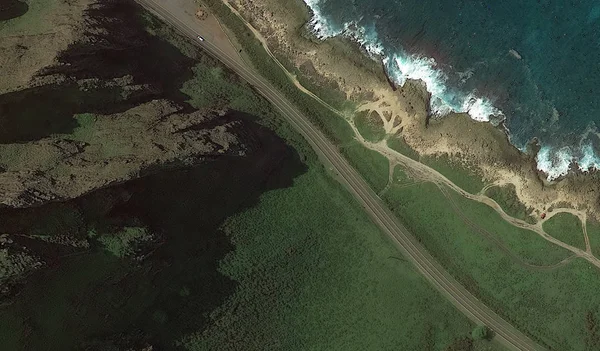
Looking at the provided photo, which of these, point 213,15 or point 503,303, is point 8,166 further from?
point 503,303

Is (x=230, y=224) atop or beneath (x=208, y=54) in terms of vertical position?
beneath

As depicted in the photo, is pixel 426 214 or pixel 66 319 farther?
pixel 426 214

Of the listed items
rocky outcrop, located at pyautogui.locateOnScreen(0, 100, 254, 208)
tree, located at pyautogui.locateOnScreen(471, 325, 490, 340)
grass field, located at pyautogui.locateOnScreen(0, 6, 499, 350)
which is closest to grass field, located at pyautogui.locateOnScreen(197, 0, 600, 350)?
tree, located at pyautogui.locateOnScreen(471, 325, 490, 340)

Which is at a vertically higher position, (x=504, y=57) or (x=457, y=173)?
(x=504, y=57)

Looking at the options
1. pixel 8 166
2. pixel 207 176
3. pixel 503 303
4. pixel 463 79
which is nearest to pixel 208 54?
pixel 207 176

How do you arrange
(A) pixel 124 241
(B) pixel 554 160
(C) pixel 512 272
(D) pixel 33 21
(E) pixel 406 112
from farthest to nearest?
(B) pixel 554 160 < (E) pixel 406 112 < (C) pixel 512 272 < (D) pixel 33 21 < (A) pixel 124 241

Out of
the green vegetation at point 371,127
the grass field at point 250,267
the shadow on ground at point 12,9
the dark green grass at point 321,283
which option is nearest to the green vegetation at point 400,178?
the grass field at point 250,267

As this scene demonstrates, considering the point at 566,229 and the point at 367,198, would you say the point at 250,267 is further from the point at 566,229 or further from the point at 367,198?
the point at 566,229

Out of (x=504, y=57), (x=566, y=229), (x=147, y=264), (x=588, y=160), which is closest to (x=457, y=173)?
(x=566, y=229)
